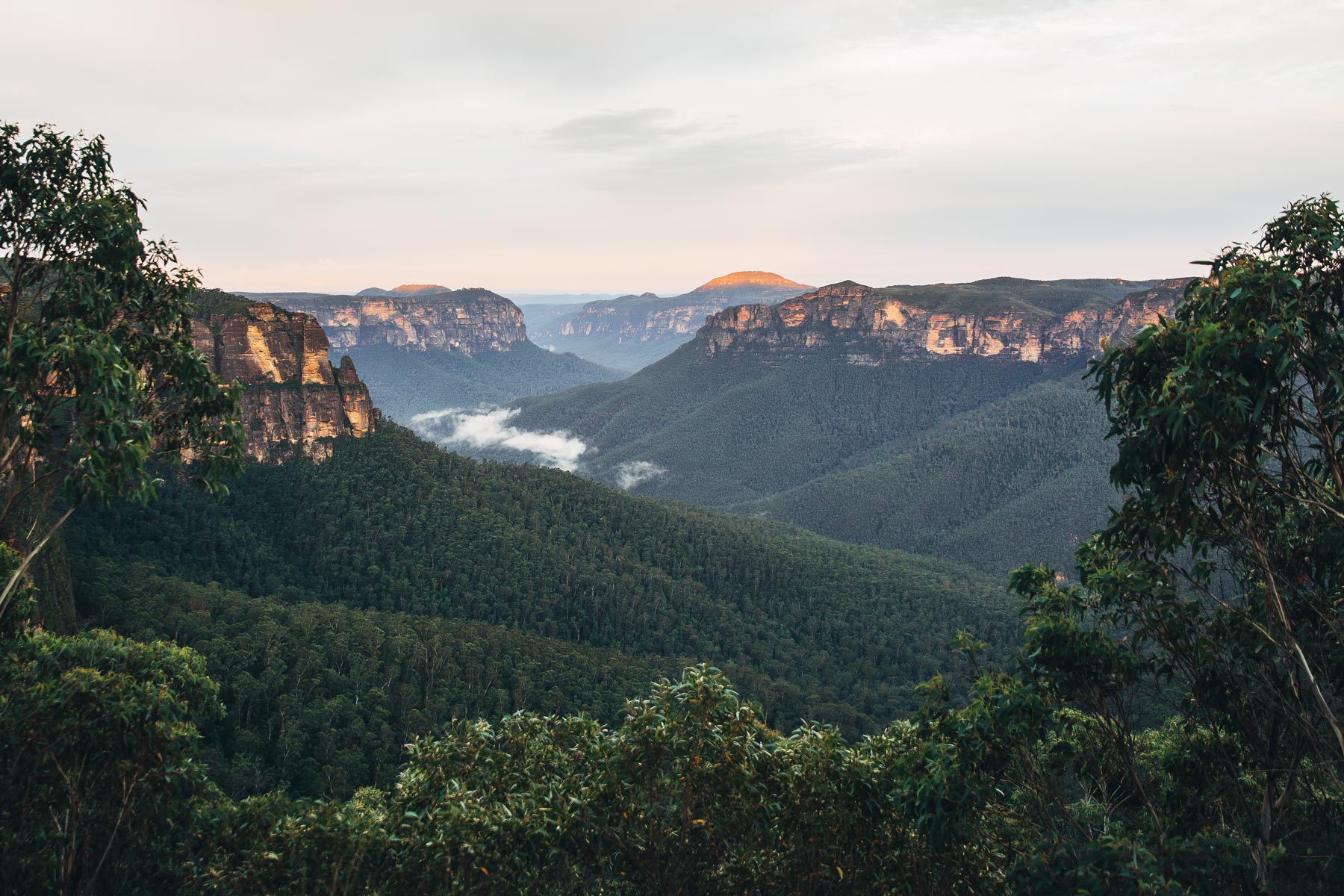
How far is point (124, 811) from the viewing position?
42.4 feet

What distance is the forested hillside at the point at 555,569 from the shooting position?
63156 millimetres

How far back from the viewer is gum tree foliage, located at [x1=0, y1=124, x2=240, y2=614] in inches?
406

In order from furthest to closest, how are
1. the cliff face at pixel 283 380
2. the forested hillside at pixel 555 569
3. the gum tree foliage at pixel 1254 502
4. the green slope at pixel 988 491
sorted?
the green slope at pixel 988 491, the cliff face at pixel 283 380, the forested hillside at pixel 555 569, the gum tree foliage at pixel 1254 502

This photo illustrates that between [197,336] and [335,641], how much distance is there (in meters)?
46.3

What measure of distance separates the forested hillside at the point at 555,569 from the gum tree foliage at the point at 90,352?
47.7 meters

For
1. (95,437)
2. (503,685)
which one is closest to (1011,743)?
(95,437)

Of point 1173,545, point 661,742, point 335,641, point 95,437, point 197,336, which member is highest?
point 197,336

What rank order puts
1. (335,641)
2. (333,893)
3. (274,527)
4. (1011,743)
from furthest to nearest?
(274,527) → (335,641) → (1011,743) → (333,893)

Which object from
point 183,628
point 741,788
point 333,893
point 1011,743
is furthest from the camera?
point 183,628

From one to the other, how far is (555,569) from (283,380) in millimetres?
38621

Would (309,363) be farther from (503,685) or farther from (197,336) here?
(503,685)

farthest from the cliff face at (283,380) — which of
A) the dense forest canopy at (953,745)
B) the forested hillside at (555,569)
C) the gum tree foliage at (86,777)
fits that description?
the gum tree foliage at (86,777)

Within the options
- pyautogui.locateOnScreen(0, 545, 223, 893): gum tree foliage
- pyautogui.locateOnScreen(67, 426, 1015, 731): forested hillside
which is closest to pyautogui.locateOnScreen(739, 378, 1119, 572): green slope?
pyautogui.locateOnScreen(67, 426, 1015, 731): forested hillside

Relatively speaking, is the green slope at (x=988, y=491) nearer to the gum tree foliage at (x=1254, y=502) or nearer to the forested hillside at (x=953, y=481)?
the forested hillside at (x=953, y=481)
